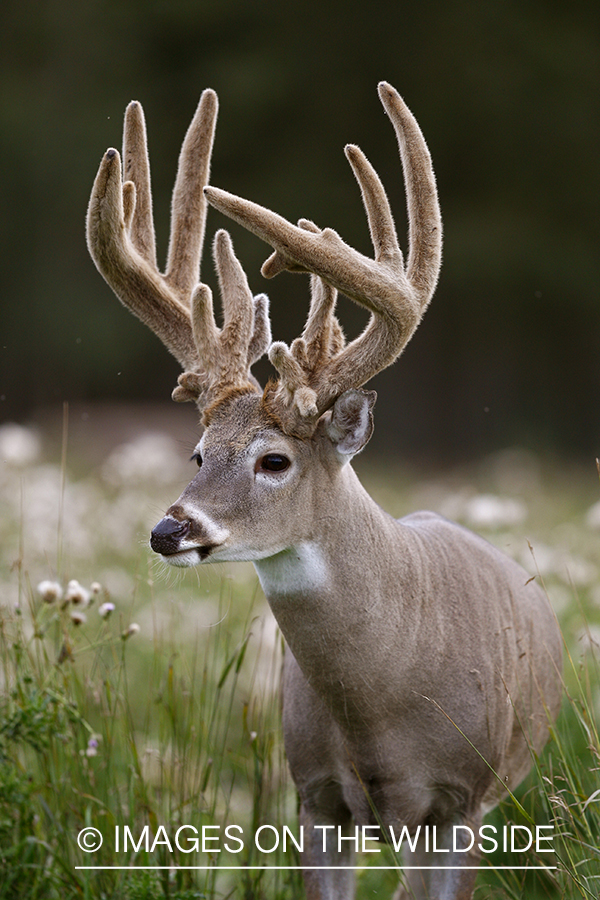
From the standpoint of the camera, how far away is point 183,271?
3672 mm

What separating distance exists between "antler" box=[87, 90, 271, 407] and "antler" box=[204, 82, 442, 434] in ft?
0.63

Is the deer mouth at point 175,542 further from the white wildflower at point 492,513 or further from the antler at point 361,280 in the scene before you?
the white wildflower at point 492,513

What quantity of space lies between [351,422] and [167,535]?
60cm

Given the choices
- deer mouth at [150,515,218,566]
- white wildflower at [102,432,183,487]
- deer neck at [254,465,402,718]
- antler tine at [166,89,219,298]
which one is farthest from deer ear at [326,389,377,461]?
white wildflower at [102,432,183,487]

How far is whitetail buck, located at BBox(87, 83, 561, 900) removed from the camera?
2.90 meters

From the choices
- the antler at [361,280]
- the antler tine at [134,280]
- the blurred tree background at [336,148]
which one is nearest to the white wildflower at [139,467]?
the antler tine at [134,280]

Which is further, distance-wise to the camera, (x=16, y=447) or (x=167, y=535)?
(x=16, y=447)

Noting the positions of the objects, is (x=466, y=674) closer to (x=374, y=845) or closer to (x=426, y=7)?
(x=374, y=845)

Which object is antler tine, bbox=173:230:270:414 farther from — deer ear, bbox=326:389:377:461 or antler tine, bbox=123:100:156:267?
antler tine, bbox=123:100:156:267

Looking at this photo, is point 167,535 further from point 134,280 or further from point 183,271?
point 183,271

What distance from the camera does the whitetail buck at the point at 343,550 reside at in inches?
114

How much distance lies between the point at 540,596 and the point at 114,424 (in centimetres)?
1017

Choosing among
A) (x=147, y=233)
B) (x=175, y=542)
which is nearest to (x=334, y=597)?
(x=175, y=542)

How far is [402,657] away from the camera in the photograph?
3072mm
